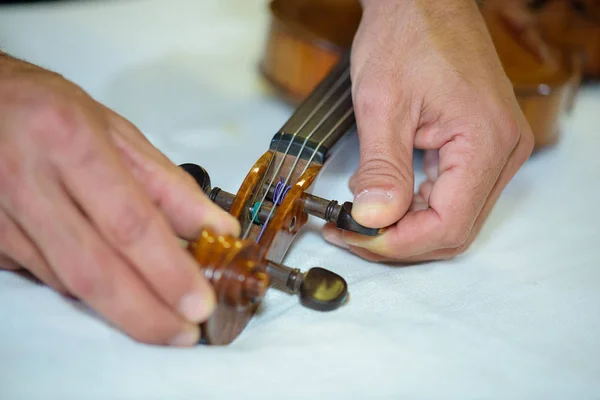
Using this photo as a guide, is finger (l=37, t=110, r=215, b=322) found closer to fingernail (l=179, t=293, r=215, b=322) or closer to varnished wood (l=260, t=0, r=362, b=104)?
fingernail (l=179, t=293, r=215, b=322)

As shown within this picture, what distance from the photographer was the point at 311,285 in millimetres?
792

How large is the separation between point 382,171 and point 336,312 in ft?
0.66

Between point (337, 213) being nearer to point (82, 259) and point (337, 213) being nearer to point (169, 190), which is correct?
point (169, 190)

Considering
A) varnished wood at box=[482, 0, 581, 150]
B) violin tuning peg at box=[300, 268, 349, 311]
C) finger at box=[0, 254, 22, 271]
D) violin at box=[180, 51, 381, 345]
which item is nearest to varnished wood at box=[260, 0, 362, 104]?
violin at box=[180, 51, 381, 345]

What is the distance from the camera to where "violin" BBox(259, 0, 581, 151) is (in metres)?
1.34

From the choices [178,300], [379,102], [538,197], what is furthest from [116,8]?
[178,300]

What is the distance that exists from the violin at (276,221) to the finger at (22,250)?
166mm

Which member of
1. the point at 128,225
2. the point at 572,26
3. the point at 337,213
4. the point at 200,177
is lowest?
the point at 572,26

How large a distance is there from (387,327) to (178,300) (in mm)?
293

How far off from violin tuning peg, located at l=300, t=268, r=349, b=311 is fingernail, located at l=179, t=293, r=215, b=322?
0.48 ft

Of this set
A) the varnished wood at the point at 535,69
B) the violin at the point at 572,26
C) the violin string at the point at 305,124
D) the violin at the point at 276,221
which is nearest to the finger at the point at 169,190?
the violin at the point at 276,221

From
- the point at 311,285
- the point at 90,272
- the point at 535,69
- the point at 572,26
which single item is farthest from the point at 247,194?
the point at 572,26

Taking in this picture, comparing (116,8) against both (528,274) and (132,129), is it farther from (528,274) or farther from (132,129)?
(528,274)

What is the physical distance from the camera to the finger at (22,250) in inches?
27.8
